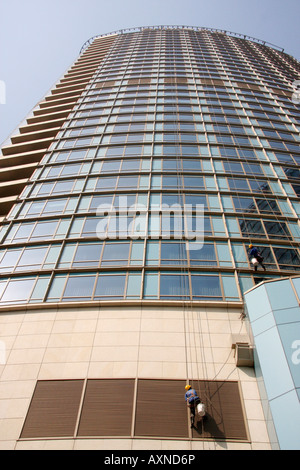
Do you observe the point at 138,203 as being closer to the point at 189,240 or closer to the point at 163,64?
the point at 189,240

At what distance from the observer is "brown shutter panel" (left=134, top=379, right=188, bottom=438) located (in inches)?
443

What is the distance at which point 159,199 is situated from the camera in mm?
22031

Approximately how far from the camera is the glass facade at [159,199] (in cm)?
1712

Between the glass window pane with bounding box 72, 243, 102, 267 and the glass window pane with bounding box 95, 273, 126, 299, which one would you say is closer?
the glass window pane with bounding box 95, 273, 126, 299

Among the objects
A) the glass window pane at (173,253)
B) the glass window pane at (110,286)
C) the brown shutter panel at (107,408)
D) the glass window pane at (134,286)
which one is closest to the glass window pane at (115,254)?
the glass window pane at (110,286)

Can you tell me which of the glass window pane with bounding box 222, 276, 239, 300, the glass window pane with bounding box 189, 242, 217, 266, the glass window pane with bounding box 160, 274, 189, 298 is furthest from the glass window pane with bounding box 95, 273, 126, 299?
the glass window pane with bounding box 222, 276, 239, 300

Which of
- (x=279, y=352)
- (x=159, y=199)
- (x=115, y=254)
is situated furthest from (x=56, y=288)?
(x=279, y=352)

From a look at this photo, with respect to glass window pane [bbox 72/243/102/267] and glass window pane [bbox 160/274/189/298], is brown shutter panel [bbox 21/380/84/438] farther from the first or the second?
glass window pane [bbox 72/243/102/267]

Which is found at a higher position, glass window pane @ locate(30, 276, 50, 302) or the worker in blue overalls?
glass window pane @ locate(30, 276, 50, 302)

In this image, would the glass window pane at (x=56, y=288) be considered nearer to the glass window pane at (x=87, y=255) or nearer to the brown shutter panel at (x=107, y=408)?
the glass window pane at (x=87, y=255)
